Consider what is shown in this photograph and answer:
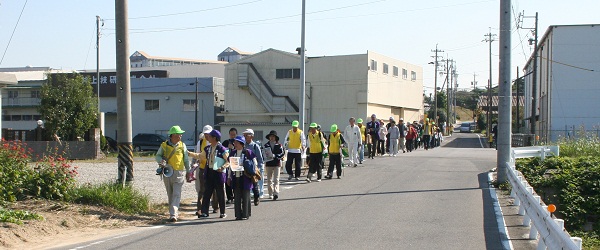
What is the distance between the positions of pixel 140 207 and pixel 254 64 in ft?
147

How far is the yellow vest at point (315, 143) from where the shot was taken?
750 inches

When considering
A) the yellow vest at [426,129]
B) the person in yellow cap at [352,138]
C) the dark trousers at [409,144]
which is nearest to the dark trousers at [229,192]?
the person in yellow cap at [352,138]

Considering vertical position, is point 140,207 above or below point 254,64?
below

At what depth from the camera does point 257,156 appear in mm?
13664

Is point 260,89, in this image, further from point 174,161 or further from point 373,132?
point 174,161

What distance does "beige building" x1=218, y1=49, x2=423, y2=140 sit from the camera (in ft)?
178

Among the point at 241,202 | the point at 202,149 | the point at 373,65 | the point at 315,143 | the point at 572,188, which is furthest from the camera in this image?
the point at 373,65

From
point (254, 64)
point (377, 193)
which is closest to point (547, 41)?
point (254, 64)

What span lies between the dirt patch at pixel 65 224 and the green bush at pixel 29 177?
11.8 inches

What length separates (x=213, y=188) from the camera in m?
12.6

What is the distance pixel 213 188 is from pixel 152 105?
51346 mm

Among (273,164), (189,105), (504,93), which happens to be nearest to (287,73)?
(189,105)

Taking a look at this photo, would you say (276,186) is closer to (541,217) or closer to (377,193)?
(377,193)

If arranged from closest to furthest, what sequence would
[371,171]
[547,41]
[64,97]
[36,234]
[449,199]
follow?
[36,234] → [449,199] → [371,171] → [64,97] → [547,41]
